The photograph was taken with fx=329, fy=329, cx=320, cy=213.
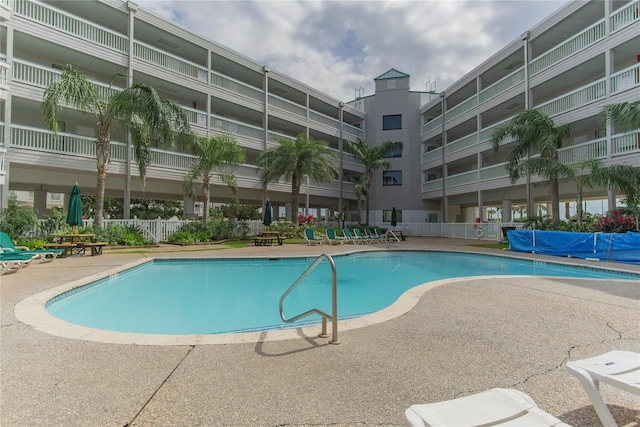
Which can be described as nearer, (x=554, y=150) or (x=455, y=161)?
(x=554, y=150)

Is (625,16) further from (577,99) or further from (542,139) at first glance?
(542,139)

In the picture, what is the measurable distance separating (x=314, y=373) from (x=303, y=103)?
29080mm

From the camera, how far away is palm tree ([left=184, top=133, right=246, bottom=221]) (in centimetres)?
1867

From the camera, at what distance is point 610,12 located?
15.8m

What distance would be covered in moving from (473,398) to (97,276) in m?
8.89

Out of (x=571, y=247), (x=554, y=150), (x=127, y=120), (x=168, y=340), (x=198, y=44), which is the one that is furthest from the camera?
(x=198, y=44)

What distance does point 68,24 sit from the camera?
1585cm

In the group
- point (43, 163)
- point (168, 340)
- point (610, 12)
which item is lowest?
point (168, 340)

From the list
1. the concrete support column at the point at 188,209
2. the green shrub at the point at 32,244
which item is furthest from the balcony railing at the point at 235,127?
the green shrub at the point at 32,244

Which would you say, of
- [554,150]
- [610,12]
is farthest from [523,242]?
[610,12]

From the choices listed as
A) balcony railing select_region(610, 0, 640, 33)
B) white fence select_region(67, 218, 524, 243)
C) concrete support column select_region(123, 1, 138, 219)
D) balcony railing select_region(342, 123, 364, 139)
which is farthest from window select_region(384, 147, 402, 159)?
concrete support column select_region(123, 1, 138, 219)

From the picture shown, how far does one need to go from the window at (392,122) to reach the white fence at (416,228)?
32.2ft

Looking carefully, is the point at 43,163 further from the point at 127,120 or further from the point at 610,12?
the point at 610,12

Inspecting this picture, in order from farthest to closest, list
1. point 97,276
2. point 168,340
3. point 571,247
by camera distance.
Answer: point 571,247, point 97,276, point 168,340
